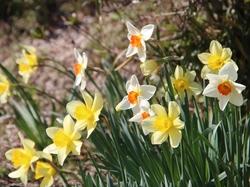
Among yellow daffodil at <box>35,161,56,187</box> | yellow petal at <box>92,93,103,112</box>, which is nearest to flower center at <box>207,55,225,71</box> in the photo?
yellow petal at <box>92,93,103,112</box>

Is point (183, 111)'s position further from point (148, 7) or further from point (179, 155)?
point (148, 7)

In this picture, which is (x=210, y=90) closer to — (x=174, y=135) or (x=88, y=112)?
(x=174, y=135)

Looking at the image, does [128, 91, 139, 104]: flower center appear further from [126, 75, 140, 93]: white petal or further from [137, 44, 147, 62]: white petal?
[137, 44, 147, 62]: white petal

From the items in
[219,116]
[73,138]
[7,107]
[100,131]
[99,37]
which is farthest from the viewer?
[99,37]

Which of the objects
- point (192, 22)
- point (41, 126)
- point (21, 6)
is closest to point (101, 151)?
point (41, 126)

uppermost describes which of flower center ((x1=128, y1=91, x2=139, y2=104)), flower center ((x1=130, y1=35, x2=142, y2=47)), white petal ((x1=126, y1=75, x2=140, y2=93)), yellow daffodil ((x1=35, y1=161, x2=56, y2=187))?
flower center ((x1=130, y1=35, x2=142, y2=47))

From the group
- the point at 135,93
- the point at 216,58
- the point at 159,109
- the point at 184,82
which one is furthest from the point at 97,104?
the point at 216,58
